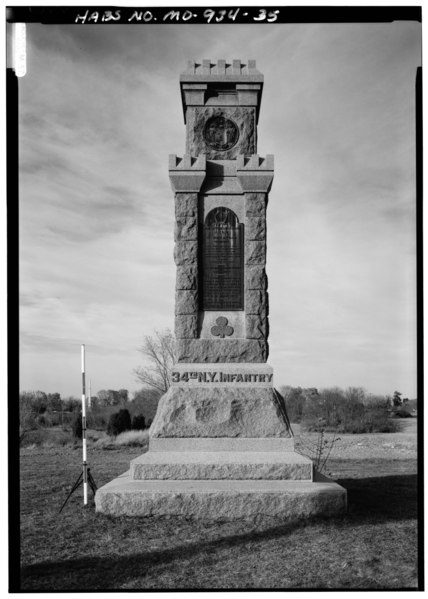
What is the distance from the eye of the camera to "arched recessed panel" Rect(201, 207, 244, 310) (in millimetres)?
8516

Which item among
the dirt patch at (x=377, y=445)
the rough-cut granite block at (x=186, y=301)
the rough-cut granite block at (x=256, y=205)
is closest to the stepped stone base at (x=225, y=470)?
the rough-cut granite block at (x=186, y=301)

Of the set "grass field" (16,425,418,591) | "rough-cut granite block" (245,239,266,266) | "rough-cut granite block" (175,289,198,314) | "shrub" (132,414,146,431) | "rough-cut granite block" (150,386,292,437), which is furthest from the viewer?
"shrub" (132,414,146,431)

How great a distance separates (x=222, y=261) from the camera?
8.57 meters

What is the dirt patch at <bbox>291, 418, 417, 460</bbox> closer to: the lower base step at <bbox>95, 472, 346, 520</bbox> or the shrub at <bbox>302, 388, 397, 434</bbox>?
the shrub at <bbox>302, 388, 397, 434</bbox>

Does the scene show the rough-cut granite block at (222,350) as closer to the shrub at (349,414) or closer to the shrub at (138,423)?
the shrub at (349,414)

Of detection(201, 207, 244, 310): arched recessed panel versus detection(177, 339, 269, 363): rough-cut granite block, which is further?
detection(201, 207, 244, 310): arched recessed panel

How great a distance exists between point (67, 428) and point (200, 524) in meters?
14.6

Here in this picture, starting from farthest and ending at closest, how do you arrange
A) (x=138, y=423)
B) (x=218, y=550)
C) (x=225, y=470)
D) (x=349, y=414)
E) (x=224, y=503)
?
(x=349, y=414), (x=138, y=423), (x=225, y=470), (x=224, y=503), (x=218, y=550)

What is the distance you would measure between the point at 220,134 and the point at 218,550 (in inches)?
245

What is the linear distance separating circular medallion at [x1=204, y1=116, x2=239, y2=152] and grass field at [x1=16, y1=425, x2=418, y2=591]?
18.7 feet

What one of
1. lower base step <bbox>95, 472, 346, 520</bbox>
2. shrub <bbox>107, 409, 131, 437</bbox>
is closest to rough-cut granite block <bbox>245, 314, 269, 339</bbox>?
lower base step <bbox>95, 472, 346, 520</bbox>

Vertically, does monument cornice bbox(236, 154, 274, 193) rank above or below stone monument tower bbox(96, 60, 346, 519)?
above

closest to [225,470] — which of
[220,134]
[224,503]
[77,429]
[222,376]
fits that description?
[224,503]

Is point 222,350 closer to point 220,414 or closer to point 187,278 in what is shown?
point 220,414
